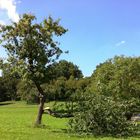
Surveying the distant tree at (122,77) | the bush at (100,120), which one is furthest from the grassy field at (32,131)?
the distant tree at (122,77)

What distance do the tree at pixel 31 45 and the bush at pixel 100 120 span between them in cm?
370

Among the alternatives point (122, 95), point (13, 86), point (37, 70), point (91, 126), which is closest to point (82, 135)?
point (91, 126)

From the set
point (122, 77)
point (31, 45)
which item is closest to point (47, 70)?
point (31, 45)

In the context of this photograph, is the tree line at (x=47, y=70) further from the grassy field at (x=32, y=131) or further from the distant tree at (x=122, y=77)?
the distant tree at (x=122, y=77)

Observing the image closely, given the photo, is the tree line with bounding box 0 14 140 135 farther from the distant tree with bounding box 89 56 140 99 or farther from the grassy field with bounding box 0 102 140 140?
the distant tree with bounding box 89 56 140 99

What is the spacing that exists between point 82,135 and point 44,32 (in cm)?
796

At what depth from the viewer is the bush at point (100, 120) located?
25.3 meters

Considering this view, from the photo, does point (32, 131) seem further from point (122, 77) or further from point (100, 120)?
point (122, 77)

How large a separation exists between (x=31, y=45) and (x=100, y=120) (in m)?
6.80

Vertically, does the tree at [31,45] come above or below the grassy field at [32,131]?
above

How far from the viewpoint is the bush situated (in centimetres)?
2528

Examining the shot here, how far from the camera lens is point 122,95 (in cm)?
4066

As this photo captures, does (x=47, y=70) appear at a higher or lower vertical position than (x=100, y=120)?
higher

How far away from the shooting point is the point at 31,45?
27.8 m
